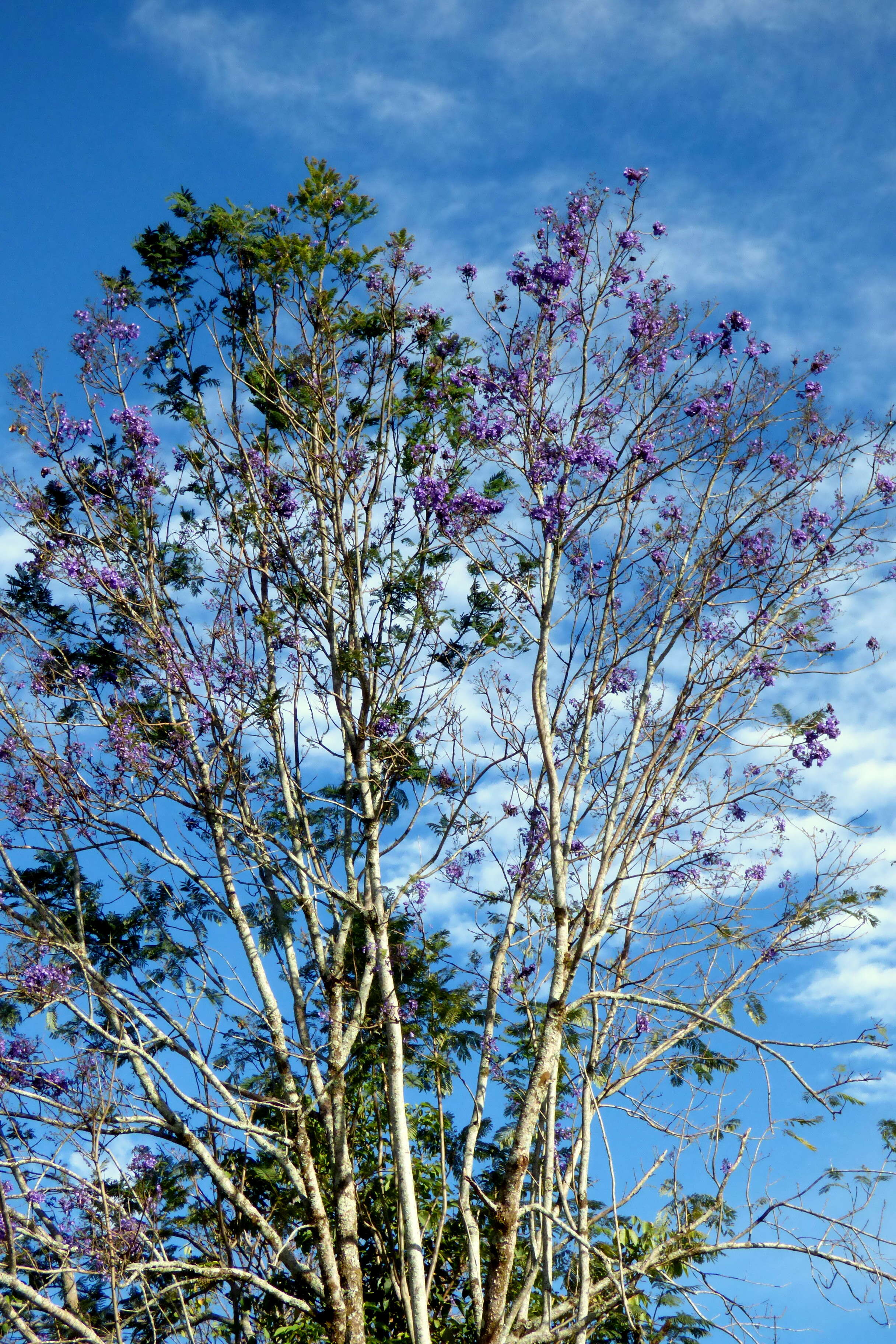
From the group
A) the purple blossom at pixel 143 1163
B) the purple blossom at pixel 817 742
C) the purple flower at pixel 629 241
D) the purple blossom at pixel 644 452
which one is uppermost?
the purple flower at pixel 629 241

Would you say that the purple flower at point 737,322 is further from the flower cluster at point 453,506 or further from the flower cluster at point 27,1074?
the flower cluster at point 27,1074

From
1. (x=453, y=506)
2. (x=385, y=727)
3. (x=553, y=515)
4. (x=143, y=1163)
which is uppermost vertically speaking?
(x=453, y=506)

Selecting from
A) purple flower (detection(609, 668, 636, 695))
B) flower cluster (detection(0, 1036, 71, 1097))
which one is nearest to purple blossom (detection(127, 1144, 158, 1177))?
flower cluster (detection(0, 1036, 71, 1097))

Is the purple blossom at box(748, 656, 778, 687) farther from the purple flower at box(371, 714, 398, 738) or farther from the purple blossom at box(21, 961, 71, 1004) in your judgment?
the purple blossom at box(21, 961, 71, 1004)

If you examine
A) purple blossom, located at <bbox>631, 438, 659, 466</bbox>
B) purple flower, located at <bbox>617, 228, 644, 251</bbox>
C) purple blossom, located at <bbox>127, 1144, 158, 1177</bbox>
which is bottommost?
purple blossom, located at <bbox>127, 1144, 158, 1177</bbox>

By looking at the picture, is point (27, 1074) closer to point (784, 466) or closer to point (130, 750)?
point (130, 750)

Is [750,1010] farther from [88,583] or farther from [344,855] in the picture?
[88,583]

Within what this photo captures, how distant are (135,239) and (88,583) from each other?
3048mm

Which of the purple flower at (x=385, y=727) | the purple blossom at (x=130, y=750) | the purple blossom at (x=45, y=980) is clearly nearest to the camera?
the purple blossom at (x=45, y=980)

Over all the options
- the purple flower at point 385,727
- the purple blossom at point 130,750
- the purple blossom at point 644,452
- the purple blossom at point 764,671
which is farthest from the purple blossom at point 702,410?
the purple blossom at point 130,750

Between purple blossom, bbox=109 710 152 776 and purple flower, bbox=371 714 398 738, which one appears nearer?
purple blossom, bbox=109 710 152 776

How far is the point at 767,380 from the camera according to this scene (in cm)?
866

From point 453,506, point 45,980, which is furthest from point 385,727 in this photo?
point 45,980

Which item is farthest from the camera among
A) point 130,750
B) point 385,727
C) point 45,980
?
point 385,727
